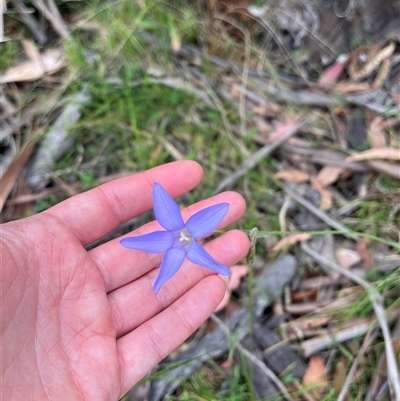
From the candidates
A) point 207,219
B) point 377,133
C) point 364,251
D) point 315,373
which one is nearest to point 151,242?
point 207,219

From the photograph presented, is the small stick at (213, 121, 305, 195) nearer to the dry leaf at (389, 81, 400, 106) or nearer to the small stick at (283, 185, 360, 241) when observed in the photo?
the small stick at (283, 185, 360, 241)

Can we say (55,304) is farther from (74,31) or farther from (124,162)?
(74,31)

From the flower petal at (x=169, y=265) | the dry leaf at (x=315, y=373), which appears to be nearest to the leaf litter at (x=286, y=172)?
the dry leaf at (x=315, y=373)

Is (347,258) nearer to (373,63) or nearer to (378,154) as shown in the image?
(378,154)

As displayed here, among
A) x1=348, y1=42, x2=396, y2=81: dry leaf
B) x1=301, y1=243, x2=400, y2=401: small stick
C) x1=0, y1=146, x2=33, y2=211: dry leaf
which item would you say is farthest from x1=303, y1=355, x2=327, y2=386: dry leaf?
x1=0, y1=146, x2=33, y2=211: dry leaf

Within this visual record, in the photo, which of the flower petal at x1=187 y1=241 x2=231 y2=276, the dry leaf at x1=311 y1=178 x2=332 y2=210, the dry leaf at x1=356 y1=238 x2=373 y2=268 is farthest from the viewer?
the dry leaf at x1=311 y1=178 x2=332 y2=210

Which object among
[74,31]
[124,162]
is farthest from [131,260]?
[74,31]

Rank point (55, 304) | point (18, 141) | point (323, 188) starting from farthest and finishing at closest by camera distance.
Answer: point (18, 141) < point (323, 188) < point (55, 304)
